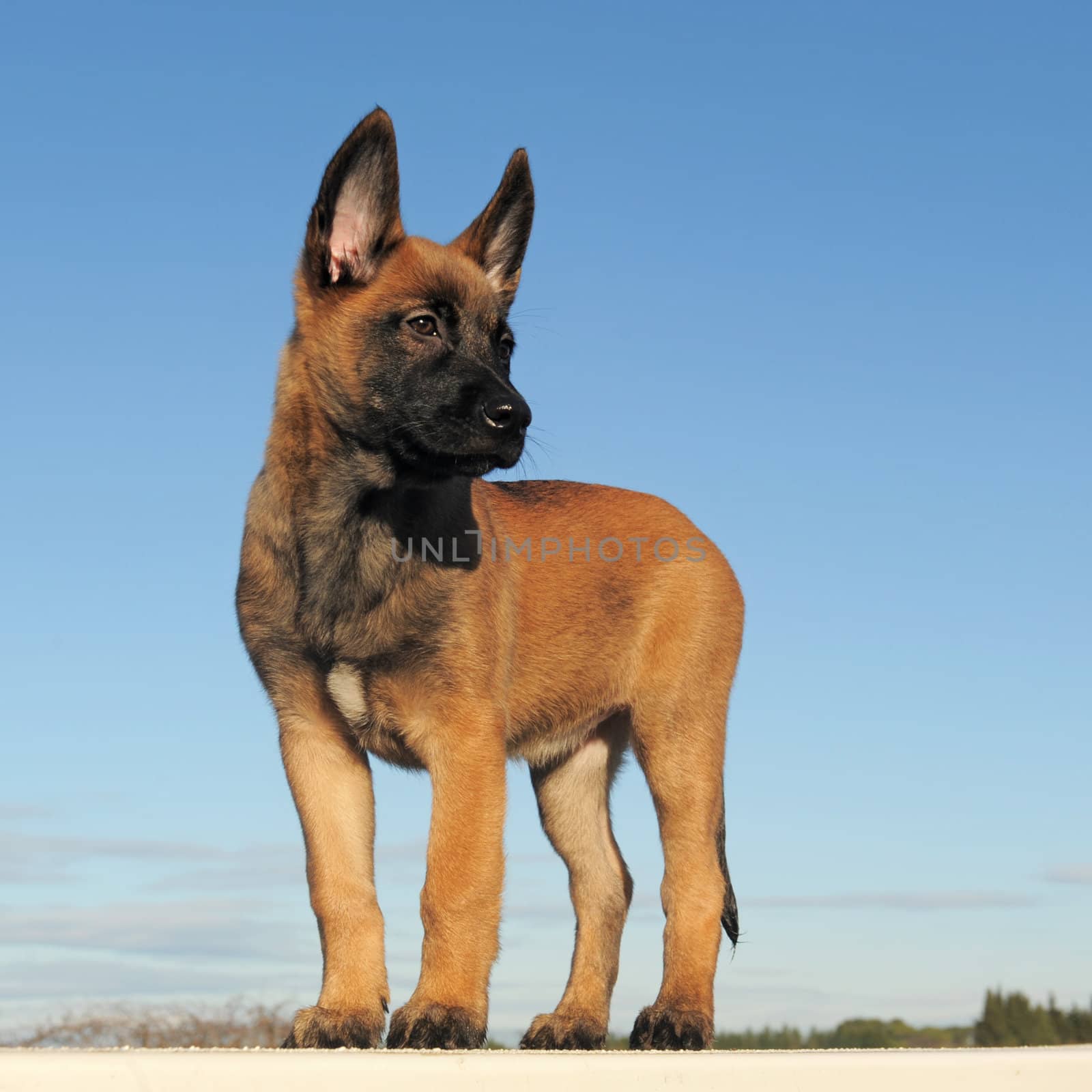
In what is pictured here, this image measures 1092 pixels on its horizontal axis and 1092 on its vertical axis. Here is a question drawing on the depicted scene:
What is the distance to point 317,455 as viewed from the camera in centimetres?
684

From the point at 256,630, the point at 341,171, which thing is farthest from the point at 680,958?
the point at 341,171

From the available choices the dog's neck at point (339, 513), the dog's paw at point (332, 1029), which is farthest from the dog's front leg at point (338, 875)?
the dog's neck at point (339, 513)

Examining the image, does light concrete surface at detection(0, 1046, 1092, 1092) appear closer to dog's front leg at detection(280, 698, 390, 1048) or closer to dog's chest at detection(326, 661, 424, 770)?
dog's front leg at detection(280, 698, 390, 1048)

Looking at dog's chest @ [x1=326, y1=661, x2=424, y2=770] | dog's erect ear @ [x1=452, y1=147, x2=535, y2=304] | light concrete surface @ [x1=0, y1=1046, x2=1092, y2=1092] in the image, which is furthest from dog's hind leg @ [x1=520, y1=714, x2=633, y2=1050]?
dog's erect ear @ [x1=452, y1=147, x2=535, y2=304]

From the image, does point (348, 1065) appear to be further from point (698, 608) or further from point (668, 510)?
point (668, 510)

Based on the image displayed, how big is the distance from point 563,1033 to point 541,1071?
9.24ft

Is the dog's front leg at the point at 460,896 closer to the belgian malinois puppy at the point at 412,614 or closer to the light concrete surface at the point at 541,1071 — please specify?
the belgian malinois puppy at the point at 412,614

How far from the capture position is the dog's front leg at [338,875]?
639 centimetres

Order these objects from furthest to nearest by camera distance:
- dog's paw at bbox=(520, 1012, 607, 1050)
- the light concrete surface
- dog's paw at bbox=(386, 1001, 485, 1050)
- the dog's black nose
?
1. dog's paw at bbox=(520, 1012, 607, 1050)
2. the dog's black nose
3. dog's paw at bbox=(386, 1001, 485, 1050)
4. the light concrete surface

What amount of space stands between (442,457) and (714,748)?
2808mm

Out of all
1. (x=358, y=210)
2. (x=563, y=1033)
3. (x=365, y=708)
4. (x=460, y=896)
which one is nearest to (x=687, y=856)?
(x=563, y=1033)

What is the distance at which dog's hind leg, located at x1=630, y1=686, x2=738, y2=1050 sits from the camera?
7.25 metres

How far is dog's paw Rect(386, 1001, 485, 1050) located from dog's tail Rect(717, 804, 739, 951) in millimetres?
2201

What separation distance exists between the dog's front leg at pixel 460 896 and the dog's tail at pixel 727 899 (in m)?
2.00
